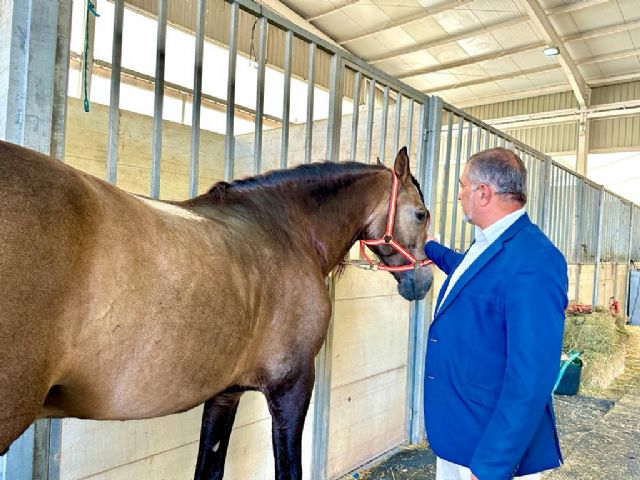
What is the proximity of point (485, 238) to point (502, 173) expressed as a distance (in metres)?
0.19

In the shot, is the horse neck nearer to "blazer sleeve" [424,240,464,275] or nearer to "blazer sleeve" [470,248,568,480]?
"blazer sleeve" [424,240,464,275]

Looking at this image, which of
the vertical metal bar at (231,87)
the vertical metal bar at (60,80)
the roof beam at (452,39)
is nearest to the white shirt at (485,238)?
the vertical metal bar at (231,87)

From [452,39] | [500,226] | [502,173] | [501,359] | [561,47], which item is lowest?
[501,359]

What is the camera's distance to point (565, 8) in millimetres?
7047

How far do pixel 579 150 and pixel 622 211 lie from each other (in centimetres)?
304

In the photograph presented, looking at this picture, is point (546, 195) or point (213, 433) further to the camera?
point (546, 195)

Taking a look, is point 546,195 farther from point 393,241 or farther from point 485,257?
point 485,257

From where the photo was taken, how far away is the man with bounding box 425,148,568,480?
3.28ft

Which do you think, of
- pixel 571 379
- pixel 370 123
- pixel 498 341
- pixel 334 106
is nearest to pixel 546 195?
pixel 571 379

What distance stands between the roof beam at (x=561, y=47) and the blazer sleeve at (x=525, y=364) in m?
7.25

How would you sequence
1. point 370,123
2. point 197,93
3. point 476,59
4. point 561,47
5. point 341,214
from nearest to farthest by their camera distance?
point 197,93, point 341,214, point 370,123, point 561,47, point 476,59

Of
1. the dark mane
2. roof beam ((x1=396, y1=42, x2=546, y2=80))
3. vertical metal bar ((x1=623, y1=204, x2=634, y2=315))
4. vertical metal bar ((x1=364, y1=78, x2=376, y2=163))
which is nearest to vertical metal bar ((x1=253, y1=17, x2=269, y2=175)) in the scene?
the dark mane

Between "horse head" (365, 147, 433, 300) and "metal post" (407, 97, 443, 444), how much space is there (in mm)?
1130

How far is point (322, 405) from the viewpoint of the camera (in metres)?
2.33
